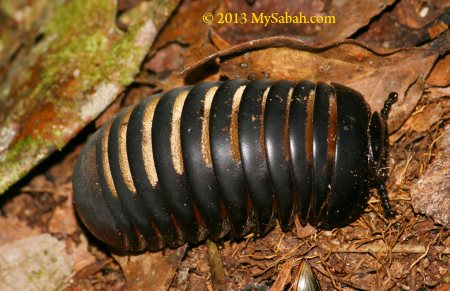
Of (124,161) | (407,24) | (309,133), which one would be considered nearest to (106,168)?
(124,161)

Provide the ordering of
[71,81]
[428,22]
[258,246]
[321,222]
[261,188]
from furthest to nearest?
[71,81]
[428,22]
[258,246]
[321,222]
[261,188]

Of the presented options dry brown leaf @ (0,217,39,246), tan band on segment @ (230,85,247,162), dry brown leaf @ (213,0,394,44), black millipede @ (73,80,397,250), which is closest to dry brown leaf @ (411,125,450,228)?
black millipede @ (73,80,397,250)

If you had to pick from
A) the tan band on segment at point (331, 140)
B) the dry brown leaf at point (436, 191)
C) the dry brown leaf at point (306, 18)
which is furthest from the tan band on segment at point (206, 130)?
the dry brown leaf at point (436, 191)

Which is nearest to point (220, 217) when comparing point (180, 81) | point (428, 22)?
point (180, 81)

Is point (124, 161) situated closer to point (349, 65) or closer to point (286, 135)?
point (286, 135)

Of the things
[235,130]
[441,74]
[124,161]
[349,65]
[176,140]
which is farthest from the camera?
[349,65]

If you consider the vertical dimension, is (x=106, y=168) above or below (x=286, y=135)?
below

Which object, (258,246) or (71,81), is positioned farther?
(71,81)

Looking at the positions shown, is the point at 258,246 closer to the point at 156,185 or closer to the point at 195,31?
the point at 156,185
